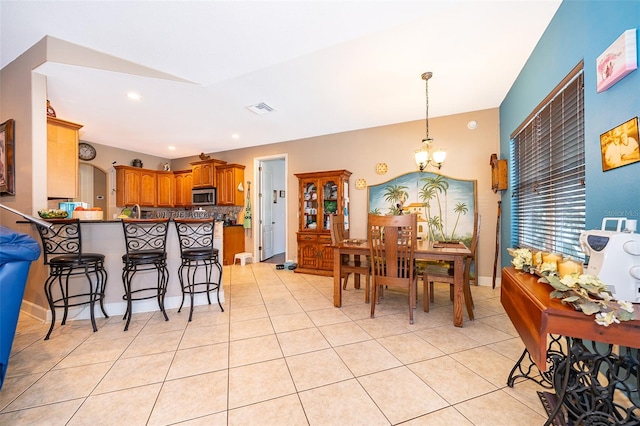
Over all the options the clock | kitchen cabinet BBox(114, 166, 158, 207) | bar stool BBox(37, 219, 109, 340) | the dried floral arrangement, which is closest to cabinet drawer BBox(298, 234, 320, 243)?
bar stool BBox(37, 219, 109, 340)

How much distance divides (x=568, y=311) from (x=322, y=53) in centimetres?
265

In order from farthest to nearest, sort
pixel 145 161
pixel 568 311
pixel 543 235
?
pixel 145 161 < pixel 543 235 < pixel 568 311

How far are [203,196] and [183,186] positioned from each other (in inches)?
34.8

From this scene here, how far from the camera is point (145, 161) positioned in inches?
245

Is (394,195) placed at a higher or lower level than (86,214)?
higher

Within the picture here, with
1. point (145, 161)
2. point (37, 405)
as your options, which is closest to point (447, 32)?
point (37, 405)

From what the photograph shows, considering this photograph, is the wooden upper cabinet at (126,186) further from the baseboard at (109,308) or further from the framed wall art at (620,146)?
the framed wall art at (620,146)

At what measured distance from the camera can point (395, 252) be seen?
2.55 meters

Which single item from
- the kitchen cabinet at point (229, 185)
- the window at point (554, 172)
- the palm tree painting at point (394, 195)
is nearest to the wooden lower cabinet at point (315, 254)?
the palm tree painting at point (394, 195)

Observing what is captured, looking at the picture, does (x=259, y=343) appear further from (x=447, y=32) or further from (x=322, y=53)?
(x=447, y=32)

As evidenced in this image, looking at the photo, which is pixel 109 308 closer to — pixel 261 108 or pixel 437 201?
pixel 261 108

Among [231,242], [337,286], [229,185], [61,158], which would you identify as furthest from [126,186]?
[337,286]

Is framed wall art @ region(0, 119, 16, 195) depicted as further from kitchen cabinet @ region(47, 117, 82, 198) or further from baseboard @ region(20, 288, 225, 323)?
baseboard @ region(20, 288, 225, 323)

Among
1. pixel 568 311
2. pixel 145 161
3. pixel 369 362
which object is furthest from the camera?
pixel 145 161
